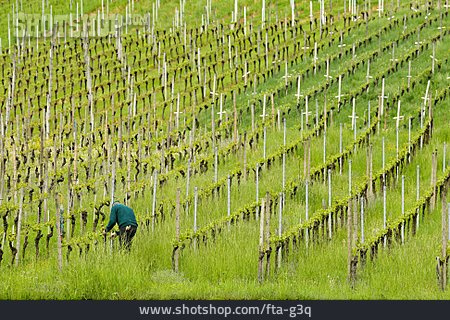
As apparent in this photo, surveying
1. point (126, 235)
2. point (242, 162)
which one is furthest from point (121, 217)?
point (242, 162)

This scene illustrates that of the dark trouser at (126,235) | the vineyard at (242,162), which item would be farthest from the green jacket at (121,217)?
the vineyard at (242,162)

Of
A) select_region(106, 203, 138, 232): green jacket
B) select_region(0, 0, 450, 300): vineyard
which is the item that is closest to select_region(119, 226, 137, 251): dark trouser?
select_region(106, 203, 138, 232): green jacket

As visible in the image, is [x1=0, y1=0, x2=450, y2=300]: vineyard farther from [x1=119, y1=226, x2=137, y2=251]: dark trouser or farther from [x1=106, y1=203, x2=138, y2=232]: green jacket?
[x1=106, y1=203, x2=138, y2=232]: green jacket

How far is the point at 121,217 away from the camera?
17.2m

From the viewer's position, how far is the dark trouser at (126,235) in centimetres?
1712

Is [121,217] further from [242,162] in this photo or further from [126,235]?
[242,162]

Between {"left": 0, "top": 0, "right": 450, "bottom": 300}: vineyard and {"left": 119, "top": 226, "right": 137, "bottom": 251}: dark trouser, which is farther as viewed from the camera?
{"left": 119, "top": 226, "right": 137, "bottom": 251}: dark trouser

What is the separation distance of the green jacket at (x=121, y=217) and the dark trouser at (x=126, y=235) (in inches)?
2.8

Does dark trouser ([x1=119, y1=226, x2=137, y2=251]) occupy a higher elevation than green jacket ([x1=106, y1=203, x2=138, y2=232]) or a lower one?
lower

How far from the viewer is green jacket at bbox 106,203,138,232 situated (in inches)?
677

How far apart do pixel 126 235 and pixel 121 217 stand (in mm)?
309

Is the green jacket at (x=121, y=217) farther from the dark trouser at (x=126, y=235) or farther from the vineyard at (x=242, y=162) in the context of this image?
the vineyard at (x=242, y=162)

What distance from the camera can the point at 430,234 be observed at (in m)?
17.7

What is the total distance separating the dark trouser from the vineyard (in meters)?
0.18
